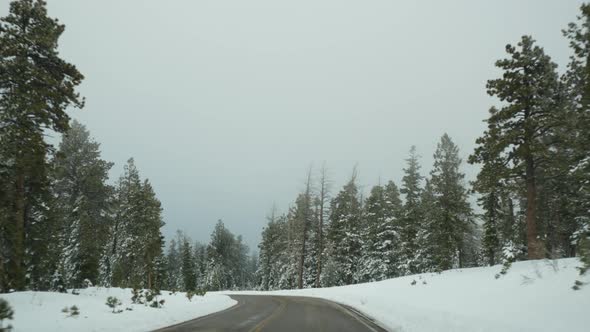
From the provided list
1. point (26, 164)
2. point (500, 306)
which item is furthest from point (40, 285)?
point (500, 306)

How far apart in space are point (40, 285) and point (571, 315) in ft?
96.3

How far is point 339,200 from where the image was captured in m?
55.2

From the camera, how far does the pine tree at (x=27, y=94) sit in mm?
14812

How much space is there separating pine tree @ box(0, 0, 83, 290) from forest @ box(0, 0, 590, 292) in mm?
54

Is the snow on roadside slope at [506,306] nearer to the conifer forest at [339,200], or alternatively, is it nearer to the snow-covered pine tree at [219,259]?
the conifer forest at [339,200]

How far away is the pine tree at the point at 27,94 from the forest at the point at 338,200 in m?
0.05

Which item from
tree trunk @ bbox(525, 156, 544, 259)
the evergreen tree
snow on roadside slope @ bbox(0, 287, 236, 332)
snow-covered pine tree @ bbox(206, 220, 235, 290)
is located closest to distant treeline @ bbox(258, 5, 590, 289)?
tree trunk @ bbox(525, 156, 544, 259)

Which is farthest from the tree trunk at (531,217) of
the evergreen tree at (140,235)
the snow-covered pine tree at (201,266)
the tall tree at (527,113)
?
the snow-covered pine tree at (201,266)

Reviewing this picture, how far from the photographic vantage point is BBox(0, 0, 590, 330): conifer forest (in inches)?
598

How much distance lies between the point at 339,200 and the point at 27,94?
147 feet

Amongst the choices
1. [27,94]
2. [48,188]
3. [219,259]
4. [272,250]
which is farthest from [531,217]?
[219,259]

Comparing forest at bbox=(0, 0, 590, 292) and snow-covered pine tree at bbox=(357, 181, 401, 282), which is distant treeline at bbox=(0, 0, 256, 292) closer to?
forest at bbox=(0, 0, 590, 292)

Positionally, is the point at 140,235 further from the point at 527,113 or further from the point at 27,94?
the point at 527,113

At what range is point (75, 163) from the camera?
1293 inches
